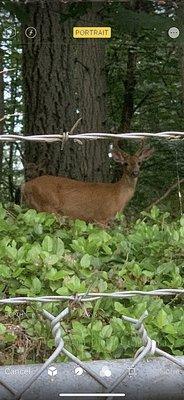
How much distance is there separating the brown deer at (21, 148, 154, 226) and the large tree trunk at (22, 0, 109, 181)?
1.02 ft

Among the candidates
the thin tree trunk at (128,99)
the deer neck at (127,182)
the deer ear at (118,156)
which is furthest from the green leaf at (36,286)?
the thin tree trunk at (128,99)

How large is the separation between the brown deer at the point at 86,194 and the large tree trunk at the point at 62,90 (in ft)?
1.02

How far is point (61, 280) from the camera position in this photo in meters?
2.32

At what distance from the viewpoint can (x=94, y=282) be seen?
2.30 m

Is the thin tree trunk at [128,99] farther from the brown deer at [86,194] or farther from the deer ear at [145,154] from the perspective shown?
the deer ear at [145,154]

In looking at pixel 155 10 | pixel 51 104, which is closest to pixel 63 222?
pixel 155 10

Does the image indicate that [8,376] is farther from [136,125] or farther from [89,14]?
[136,125]

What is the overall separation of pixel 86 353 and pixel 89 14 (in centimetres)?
314

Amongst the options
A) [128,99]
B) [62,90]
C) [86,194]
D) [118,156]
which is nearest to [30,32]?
[62,90]

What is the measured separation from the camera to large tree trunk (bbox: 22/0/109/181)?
18.9 feet

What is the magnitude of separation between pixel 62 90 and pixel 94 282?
145 inches

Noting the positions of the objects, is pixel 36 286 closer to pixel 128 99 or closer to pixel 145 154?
pixel 145 154

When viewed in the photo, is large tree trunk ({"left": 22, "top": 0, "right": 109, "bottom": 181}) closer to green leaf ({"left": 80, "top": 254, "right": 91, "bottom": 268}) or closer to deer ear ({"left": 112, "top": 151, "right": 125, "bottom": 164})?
deer ear ({"left": 112, "top": 151, "right": 125, "bottom": 164})

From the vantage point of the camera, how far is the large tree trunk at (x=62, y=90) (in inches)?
227
